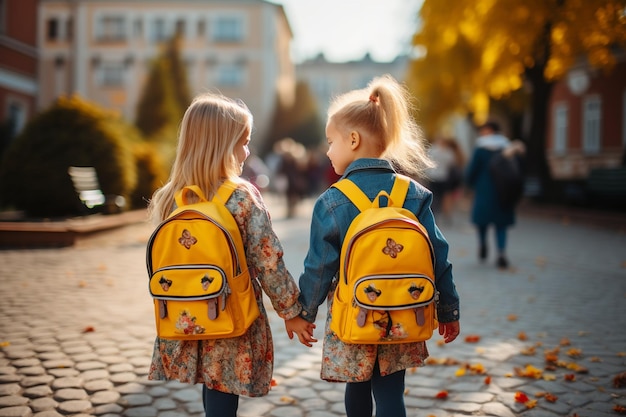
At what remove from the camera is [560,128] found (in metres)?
28.5

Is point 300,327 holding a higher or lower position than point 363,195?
lower

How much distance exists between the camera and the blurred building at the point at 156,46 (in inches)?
1956

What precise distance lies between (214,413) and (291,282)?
2.13 ft

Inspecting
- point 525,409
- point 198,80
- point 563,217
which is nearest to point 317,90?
point 198,80

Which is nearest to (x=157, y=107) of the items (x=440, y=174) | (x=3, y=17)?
(x=3, y=17)

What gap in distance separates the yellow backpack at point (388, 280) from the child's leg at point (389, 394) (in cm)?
25

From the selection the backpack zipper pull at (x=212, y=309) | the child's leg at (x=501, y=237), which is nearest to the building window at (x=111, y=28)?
the child's leg at (x=501, y=237)

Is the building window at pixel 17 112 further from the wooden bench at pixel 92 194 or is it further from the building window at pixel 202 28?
the building window at pixel 202 28

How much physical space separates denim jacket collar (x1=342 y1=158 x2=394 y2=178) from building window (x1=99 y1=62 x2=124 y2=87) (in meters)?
52.1

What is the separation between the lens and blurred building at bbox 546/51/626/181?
24297 mm

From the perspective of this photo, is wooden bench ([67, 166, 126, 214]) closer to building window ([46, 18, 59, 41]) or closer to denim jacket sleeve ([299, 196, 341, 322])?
denim jacket sleeve ([299, 196, 341, 322])

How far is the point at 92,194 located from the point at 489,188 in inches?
277

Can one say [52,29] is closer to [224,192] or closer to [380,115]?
[224,192]

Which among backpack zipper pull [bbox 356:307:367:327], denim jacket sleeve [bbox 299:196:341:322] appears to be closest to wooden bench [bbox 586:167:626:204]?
denim jacket sleeve [bbox 299:196:341:322]
